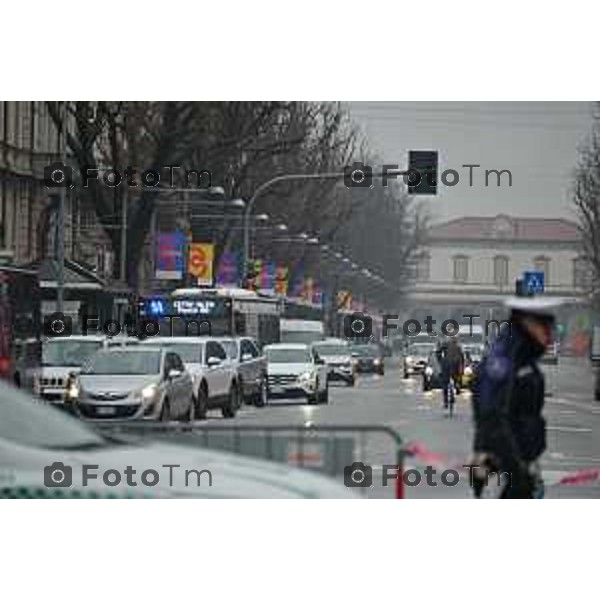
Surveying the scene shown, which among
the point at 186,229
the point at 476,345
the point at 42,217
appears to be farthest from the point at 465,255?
the point at 42,217

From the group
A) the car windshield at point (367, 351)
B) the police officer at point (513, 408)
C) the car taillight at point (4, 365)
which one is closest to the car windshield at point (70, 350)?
the car taillight at point (4, 365)

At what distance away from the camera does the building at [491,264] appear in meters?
15.2

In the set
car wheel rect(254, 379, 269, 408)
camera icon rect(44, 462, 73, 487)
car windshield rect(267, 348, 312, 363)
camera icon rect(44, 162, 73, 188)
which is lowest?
camera icon rect(44, 462, 73, 487)

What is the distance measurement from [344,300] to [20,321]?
2.22 m

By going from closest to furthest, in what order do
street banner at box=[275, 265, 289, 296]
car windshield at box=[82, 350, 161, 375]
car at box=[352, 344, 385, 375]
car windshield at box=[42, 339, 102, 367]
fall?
car windshield at box=[42, 339, 102, 367]
car windshield at box=[82, 350, 161, 375]
car at box=[352, 344, 385, 375]
street banner at box=[275, 265, 289, 296]

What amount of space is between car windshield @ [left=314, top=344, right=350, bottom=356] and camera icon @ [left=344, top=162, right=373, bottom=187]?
1161 mm

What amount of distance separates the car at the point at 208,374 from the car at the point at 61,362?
1.32 feet

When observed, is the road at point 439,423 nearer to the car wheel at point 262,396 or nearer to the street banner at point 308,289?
the car wheel at point 262,396

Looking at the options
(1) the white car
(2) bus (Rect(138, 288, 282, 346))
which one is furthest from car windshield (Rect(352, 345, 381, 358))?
(1) the white car

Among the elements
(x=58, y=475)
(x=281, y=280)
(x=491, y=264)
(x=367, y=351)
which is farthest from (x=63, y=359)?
(x=491, y=264)

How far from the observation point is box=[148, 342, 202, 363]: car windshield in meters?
15.7

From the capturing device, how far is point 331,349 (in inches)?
642

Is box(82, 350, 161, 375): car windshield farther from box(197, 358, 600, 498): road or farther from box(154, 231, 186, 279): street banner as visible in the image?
box(197, 358, 600, 498): road
